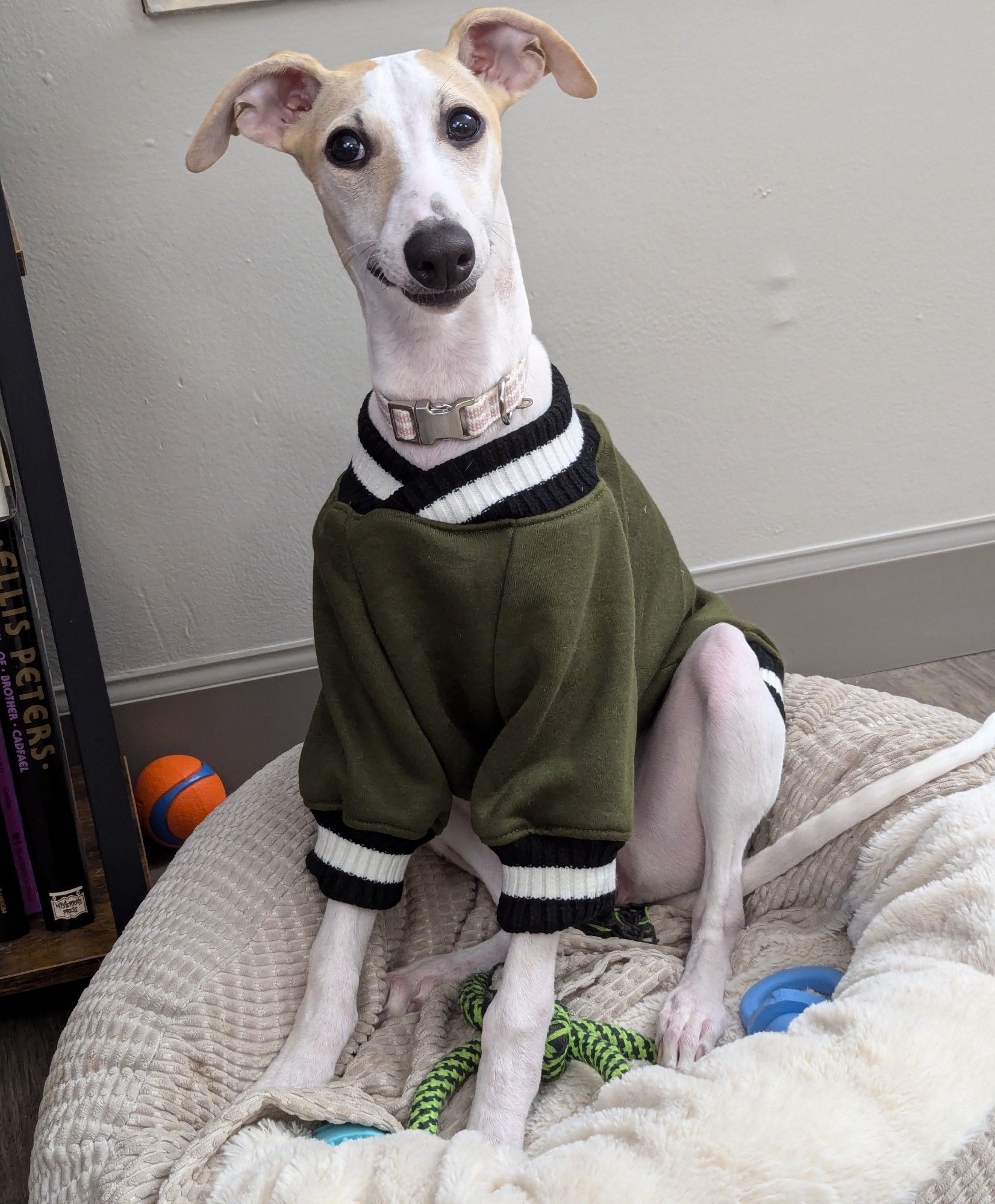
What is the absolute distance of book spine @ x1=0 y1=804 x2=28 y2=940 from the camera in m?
1.62

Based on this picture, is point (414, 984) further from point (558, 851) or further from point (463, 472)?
point (463, 472)

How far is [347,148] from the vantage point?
3.72 feet

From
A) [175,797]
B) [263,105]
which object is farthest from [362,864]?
[263,105]

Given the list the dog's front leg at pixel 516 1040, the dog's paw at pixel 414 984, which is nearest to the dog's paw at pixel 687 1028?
the dog's front leg at pixel 516 1040

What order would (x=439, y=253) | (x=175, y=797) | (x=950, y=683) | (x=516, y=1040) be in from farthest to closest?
1. (x=950, y=683)
2. (x=175, y=797)
3. (x=516, y=1040)
4. (x=439, y=253)

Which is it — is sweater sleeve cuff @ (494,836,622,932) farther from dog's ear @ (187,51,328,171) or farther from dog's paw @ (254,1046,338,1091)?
dog's ear @ (187,51,328,171)

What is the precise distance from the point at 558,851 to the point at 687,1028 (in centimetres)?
27

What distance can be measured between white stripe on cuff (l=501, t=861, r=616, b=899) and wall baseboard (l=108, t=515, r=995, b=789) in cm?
96

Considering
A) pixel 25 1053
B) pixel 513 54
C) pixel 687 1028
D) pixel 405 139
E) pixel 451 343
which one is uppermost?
pixel 513 54

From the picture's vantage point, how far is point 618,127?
1854 millimetres

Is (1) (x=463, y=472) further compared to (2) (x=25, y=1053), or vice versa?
(2) (x=25, y=1053)

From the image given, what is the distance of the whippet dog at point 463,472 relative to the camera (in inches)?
44.3

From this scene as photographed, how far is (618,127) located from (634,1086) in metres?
1.52

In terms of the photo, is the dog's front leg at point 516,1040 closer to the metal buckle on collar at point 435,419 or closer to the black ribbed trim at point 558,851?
the black ribbed trim at point 558,851
